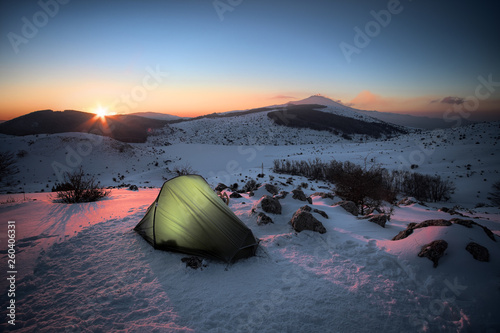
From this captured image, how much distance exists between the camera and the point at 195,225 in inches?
186

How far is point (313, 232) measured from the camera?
5.39m

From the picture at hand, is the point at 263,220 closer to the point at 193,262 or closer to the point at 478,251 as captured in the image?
the point at 193,262

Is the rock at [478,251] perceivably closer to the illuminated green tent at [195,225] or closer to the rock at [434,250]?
the rock at [434,250]

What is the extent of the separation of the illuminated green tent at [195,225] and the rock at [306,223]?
1.51m

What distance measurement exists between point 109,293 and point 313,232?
4.67m

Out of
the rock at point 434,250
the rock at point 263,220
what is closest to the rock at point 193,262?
the rock at point 263,220

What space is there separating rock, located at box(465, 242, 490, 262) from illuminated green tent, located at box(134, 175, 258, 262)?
402 centimetres

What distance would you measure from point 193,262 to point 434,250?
15.7ft

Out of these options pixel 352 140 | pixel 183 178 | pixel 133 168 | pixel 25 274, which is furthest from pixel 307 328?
pixel 352 140

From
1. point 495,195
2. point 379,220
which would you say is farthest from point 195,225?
point 495,195

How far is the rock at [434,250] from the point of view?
3.64m

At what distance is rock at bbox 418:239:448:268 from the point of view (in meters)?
3.64

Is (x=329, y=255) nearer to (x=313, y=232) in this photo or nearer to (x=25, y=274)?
(x=313, y=232)

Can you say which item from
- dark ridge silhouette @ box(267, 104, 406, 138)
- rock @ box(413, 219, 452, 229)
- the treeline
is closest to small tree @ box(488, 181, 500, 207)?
the treeline
